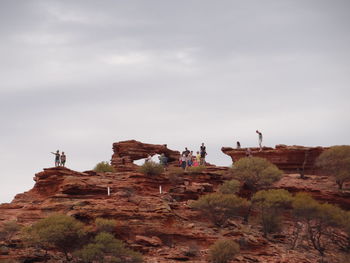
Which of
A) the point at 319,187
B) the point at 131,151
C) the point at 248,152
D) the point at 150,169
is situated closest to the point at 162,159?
the point at 131,151

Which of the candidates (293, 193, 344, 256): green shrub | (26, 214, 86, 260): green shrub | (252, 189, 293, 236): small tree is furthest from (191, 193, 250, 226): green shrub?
(26, 214, 86, 260): green shrub

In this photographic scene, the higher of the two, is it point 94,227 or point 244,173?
point 244,173

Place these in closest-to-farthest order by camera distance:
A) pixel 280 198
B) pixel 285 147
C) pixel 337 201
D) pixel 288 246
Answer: pixel 288 246
pixel 280 198
pixel 337 201
pixel 285 147

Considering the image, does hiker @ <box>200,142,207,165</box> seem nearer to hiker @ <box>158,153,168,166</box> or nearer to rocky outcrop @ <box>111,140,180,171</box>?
hiker @ <box>158,153,168,166</box>

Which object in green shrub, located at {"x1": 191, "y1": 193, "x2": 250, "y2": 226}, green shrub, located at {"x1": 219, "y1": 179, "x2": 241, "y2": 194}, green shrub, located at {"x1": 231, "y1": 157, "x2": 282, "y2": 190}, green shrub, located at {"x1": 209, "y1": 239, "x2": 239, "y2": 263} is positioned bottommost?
green shrub, located at {"x1": 209, "y1": 239, "x2": 239, "y2": 263}

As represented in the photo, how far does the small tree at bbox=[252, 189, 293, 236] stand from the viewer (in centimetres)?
3891

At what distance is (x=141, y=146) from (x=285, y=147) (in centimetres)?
1466

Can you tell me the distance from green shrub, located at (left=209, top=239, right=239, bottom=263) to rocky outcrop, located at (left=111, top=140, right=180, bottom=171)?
18035 millimetres

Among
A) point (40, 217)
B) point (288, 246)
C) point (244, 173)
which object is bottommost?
point (288, 246)

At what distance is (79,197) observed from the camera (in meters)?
38.3

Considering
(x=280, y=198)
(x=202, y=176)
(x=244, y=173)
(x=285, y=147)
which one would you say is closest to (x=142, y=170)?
(x=202, y=176)

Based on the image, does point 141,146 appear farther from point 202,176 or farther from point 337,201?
point 337,201

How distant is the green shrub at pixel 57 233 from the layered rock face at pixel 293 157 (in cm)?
2342

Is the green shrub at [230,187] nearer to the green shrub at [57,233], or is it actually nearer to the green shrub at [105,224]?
the green shrub at [105,224]
